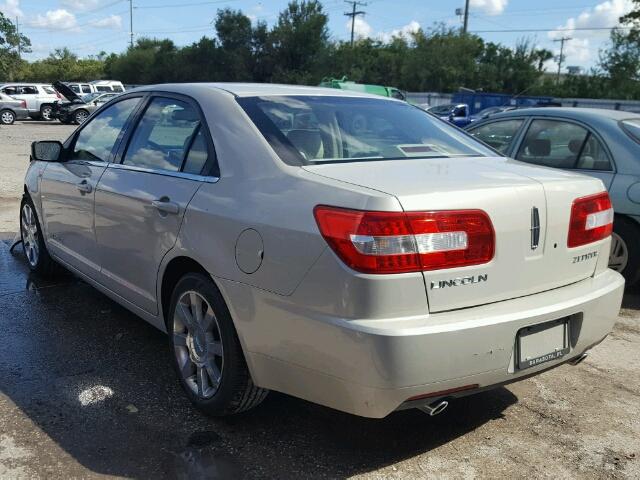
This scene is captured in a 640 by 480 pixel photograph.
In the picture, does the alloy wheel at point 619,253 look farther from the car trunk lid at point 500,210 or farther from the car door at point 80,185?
the car door at point 80,185

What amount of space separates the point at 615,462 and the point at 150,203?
8.71ft

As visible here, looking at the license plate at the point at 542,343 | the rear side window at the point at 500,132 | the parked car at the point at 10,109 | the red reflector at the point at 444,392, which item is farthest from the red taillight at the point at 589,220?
the parked car at the point at 10,109

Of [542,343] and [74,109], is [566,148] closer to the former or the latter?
[542,343]

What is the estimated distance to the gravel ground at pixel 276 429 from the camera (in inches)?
109

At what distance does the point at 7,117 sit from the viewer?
100ft

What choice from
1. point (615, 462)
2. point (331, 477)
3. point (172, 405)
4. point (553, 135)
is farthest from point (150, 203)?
point (553, 135)

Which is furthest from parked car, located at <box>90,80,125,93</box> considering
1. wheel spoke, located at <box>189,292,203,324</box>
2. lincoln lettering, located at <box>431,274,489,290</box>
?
lincoln lettering, located at <box>431,274,489,290</box>

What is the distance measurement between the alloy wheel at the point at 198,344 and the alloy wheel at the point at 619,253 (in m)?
3.76

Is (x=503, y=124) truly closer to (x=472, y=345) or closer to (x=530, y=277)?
(x=530, y=277)

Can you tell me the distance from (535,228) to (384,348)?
89 centimetres

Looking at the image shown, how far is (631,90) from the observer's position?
48.5 meters

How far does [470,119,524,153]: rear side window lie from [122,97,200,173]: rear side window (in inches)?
136

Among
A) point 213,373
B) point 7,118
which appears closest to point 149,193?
point 213,373

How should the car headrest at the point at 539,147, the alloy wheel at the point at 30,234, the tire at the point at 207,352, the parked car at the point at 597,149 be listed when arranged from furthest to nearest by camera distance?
the car headrest at the point at 539,147 < the alloy wheel at the point at 30,234 < the parked car at the point at 597,149 < the tire at the point at 207,352
